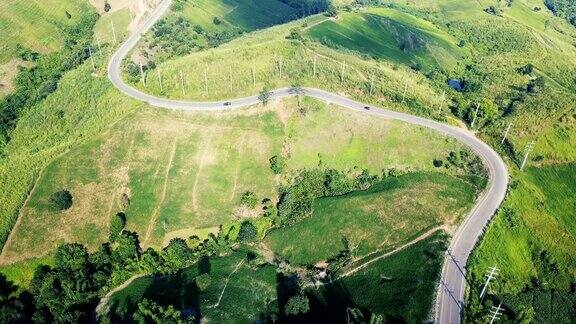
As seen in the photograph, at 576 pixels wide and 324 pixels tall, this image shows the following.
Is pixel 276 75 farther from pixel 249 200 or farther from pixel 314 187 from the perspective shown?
pixel 249 200

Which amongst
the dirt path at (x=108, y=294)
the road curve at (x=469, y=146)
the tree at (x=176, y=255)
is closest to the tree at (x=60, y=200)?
the dirt path at (x=108, y=294)

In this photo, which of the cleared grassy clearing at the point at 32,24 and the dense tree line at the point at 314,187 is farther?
the cleared grassy clearing at the point at 32,24

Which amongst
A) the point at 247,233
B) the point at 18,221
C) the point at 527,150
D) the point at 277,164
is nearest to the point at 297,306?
the point at 247,233

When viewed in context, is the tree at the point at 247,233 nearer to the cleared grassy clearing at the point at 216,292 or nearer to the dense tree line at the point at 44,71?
the cleared grassy clearing at the point at 216,292

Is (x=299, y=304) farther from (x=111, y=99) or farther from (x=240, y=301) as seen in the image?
(x=111, y=99)

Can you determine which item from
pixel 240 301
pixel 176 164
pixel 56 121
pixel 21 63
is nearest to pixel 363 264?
pixel 240 301

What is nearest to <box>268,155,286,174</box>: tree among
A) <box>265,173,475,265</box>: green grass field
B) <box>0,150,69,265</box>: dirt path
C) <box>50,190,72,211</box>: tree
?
<box>265,173,475,265</box>: green grass field
